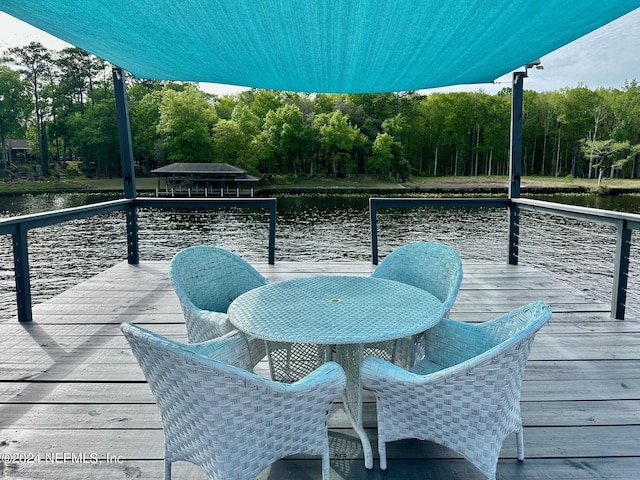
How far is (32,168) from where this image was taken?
42500mm

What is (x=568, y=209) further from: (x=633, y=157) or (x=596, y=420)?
(x=633, y=157)

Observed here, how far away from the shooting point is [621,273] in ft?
10.0

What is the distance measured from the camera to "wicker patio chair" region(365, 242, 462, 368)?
200cm

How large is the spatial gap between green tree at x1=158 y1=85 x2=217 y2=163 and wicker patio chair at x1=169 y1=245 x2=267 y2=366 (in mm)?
42396

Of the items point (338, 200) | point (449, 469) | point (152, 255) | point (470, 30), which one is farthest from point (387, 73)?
point (338, 200)

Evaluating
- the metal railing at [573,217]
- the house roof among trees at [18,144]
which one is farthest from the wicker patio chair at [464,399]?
the house roof among trees at [18,144]

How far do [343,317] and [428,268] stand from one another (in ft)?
2.85

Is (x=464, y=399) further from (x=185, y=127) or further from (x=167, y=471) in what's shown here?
(x=185, y=127)

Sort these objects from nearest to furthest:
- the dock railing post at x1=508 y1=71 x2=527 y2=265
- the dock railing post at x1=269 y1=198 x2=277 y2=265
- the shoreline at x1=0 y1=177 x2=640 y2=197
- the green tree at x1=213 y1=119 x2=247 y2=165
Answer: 1. the dock railing post at x1=508 y1=71 x2=527 y2=265
2. the dock railing post at x1=269 y1=198 x2=277 y2=265
3. the shoreline at x1=0 y1=177 x2=640 y2=197
4. the green tree at x1=213 y1=119 x2=247 y2=165

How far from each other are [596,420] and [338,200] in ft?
93.3

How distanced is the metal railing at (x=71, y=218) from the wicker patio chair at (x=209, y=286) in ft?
4.50

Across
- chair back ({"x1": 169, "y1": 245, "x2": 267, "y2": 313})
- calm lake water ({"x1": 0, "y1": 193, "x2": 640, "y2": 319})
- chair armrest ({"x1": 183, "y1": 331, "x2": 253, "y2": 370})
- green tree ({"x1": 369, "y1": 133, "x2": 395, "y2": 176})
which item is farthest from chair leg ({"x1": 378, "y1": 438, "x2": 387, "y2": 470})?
green tree ({"x1": 369, "y1": 133, "x2": 395, "y2": 176})

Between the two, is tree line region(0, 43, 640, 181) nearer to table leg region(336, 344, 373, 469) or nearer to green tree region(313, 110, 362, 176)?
green tree region(313, 110, 362, 176)

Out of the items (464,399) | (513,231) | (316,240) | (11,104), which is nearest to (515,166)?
(513,231)
